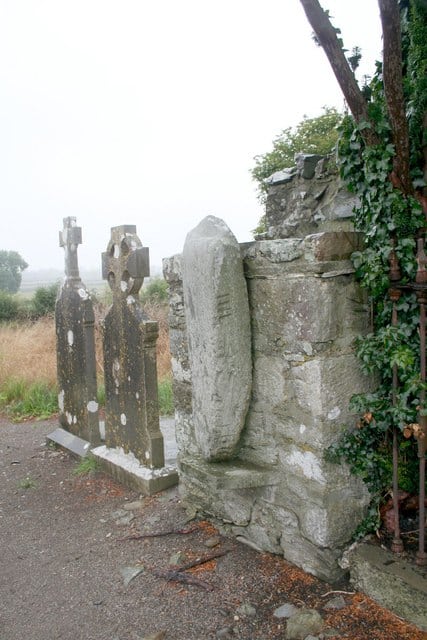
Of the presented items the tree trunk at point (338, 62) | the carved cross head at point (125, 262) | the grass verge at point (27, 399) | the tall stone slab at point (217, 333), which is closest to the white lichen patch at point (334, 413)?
the tall stone slab at point (217, 333)

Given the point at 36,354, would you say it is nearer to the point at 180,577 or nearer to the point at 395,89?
the point at 180,577

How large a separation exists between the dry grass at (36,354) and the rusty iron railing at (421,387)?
5.75 m

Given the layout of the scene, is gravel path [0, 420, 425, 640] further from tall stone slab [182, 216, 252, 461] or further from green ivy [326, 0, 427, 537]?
tall stone slab [182, 216, 252, 461]

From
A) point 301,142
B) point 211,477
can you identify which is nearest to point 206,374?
point 211,477

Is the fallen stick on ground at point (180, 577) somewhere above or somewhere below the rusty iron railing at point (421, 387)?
below

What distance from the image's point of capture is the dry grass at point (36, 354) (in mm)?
8062

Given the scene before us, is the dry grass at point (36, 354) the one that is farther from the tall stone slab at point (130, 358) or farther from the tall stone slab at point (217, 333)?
the tall stone slab at point (217, 333)

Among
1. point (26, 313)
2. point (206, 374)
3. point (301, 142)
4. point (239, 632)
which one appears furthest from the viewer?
point (26, 313)

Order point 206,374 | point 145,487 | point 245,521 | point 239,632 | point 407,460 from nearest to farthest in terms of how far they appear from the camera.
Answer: point 239,632 → point 407,460 → point 206,374 → point 245,521 → point 145,487

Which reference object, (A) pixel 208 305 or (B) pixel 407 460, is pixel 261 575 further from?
(A) pixel 208 305

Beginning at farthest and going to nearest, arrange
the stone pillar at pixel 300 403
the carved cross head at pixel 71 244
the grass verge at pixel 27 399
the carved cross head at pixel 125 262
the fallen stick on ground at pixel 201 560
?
the grass verge at pixel 27 399
the carved cross head at pixel 71 244
the carved cross head at pixel 125 262
the fallen stick on ground at pixel 201 560
the stone pillar at pixel 300 403

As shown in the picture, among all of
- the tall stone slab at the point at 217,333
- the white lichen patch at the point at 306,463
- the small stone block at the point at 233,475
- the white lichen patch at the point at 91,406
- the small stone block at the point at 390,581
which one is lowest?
the small stone block at the point at 390,581

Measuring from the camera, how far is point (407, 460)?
2.74m

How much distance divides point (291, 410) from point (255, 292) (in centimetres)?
65
